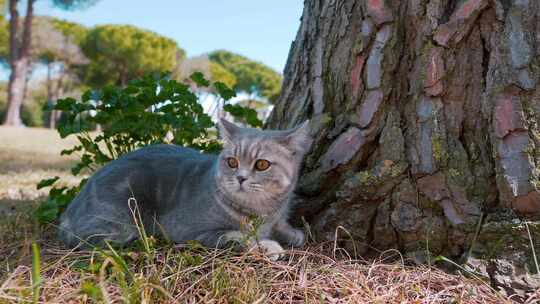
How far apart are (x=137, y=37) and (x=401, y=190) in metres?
28.0

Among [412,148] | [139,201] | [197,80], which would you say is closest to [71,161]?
[197,80]

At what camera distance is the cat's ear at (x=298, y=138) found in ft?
7.12

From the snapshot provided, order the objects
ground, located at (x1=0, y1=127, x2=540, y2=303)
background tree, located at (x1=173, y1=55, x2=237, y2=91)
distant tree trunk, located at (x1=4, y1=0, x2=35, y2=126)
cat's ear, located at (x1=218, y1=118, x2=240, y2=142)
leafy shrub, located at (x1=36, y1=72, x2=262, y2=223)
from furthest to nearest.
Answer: background tree, located at (x1=173, y1=55, x2=237, y2=91)
distant tree trunk, located at (x1=4, y1=0, x2=35, y2=126)
leafy shrub, located at (x1=36, y1=72, x2=262, y2=223)
cat's ear, located at (x1=218, y1=118, x2=240, y2=142)
ground, located at (x1=0, y1=127, x2=540, y2=303)

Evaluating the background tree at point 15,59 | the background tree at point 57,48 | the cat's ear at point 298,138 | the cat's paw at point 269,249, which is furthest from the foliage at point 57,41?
the cat's paw at point 269,249

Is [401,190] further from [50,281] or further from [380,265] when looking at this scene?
[50,281]

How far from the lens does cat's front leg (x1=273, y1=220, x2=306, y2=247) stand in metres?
2.23

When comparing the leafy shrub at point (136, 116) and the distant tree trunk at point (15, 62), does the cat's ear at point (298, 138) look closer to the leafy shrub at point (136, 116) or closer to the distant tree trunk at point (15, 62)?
the leafy shrub at point (136, 116)

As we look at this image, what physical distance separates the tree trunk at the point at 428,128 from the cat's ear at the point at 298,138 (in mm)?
81

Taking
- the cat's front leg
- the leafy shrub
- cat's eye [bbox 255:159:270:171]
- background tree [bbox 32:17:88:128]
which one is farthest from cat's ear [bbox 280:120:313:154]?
background tree [bbox 32:17:88:128]

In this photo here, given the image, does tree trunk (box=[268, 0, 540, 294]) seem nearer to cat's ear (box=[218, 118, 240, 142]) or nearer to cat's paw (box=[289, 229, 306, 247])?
cat's paw (box=[289, 229, 306, 247])

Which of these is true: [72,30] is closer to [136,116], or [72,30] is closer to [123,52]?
[123,52]

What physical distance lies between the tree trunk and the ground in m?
0.16

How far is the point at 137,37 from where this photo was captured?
2823cm

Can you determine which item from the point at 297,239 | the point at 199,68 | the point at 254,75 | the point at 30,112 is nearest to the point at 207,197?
the point at 297,239
